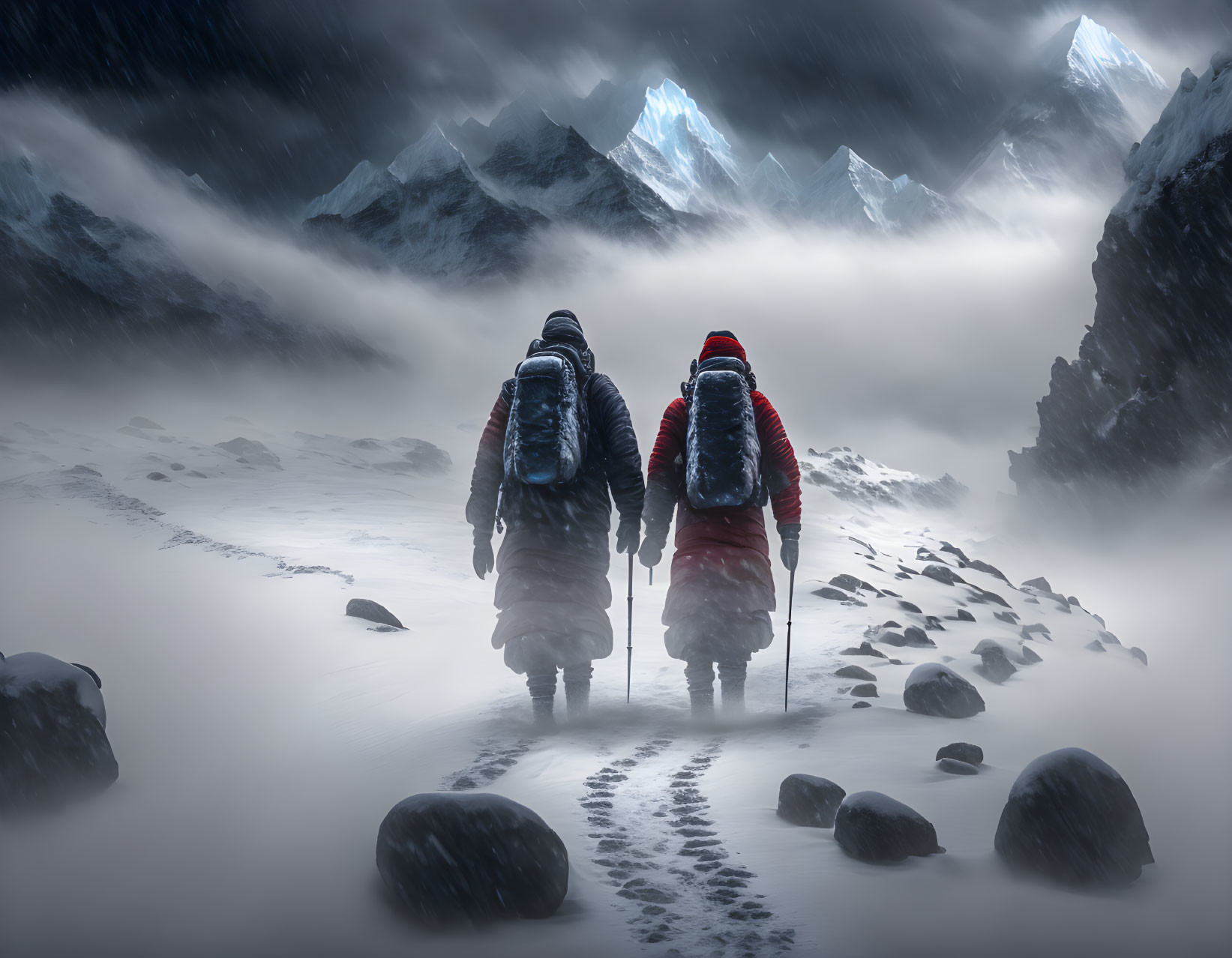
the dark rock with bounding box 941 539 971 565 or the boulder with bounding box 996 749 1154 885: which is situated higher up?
the dark rock with bounding box 941 539 971 565

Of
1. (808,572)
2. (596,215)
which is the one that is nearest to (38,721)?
(808,572)

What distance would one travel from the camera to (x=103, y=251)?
110562 millimetres

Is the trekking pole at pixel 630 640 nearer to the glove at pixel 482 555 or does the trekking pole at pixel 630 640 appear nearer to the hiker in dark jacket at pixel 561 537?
the hiker in dark jacket at pixel 561 537

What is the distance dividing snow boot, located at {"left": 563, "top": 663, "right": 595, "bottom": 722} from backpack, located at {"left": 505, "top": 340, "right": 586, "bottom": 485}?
137 centimetres

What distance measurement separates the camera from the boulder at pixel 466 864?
205 centimetres

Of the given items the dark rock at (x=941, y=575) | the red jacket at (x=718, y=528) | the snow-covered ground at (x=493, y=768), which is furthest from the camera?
the dark rock at (x=941, y=575)

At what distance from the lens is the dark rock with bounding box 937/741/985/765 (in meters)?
3.43

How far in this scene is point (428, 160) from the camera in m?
189

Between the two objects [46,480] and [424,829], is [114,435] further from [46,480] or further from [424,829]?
[424,829]

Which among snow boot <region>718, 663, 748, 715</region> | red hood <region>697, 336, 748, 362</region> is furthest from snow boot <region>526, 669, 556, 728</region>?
red hood <region>697, 336, 748, 362</region>

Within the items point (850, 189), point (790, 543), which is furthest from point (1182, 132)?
point (850, 189)

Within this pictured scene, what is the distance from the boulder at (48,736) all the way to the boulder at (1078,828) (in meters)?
3.48

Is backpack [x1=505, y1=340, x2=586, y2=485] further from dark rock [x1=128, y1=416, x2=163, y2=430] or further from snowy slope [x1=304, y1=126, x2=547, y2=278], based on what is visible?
snowy slope [x1=304, y1=126, x2=547, y2=278]

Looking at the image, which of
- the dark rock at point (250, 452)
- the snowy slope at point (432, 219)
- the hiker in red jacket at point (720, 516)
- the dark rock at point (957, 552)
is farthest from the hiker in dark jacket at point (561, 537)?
the snowy slope at point (432, 219)
